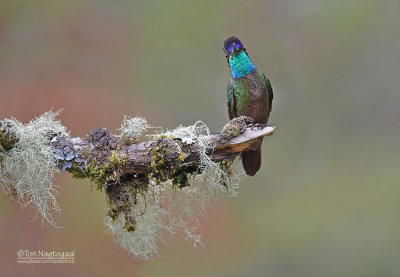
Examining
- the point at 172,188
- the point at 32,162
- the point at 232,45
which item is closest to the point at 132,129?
the point at 172,188

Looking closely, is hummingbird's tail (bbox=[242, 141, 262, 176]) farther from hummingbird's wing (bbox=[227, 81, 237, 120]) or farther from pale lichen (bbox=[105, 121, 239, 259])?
pale lichen (bbox=[105, 121, 239, 259])

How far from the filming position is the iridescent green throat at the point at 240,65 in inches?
107

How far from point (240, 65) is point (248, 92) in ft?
0.54

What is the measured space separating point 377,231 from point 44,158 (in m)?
2.83

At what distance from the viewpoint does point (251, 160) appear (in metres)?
2.79

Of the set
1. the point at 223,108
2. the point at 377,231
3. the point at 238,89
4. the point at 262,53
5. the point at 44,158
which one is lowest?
the point at 377,231

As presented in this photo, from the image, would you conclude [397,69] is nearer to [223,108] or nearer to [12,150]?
[223,108]

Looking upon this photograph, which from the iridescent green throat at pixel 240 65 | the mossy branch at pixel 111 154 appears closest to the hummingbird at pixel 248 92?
the iridescent green throat at pixel 240 65

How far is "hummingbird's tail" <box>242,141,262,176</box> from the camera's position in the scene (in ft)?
9.11

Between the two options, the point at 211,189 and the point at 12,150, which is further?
the point at 211,189

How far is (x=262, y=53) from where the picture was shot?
3926 millimetres

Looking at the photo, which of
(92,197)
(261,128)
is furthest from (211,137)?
(92,197)

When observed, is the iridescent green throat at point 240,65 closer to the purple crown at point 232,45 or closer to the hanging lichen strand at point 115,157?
the purple crown at point 232,45

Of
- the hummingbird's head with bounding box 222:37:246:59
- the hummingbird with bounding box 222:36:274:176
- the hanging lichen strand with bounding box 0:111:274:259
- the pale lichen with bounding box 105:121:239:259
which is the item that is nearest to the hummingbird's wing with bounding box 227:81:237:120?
the hummingbird with bounding box 222:36:274:176
